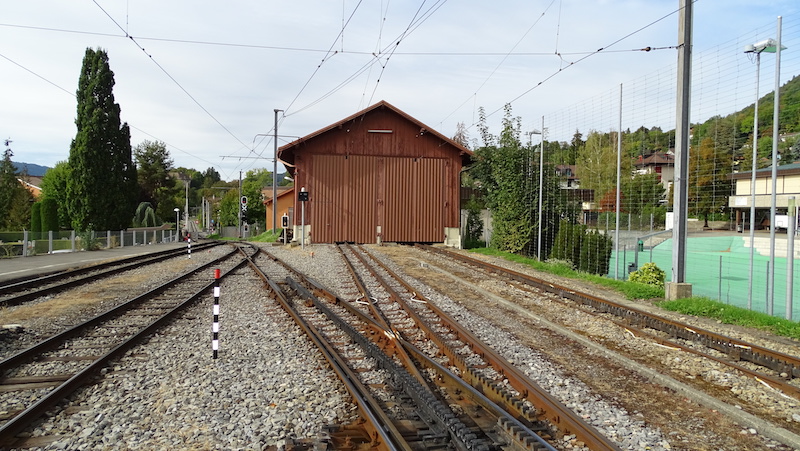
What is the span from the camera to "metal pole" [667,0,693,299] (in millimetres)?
11000

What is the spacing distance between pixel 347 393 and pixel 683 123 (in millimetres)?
9196

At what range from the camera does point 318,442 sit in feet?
13.3

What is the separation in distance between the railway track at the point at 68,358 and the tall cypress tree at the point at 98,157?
96.4 ft

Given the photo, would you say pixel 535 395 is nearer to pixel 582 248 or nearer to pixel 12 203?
pixel 582 248

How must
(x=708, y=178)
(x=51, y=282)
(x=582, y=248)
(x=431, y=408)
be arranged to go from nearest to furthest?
(x=431, y=408) < (x=708, y=178) < (x=51, y=282) < (x=582, y=248)

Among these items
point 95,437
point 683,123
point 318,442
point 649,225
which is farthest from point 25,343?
point 649,225

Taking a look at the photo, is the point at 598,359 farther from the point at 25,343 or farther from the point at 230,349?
the point at 25,343

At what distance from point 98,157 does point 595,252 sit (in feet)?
105

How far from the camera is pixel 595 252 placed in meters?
17.2

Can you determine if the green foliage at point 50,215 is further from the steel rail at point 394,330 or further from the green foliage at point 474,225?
the steel rail at point 394,330

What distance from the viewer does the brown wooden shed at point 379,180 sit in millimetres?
27734

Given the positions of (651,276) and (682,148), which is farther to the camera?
(651,276)

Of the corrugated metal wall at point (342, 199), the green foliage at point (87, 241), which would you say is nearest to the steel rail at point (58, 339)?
the corrugated metal wall at point (342, 199)

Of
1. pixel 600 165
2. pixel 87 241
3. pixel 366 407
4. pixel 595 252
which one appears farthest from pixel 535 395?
pixel 87 241
